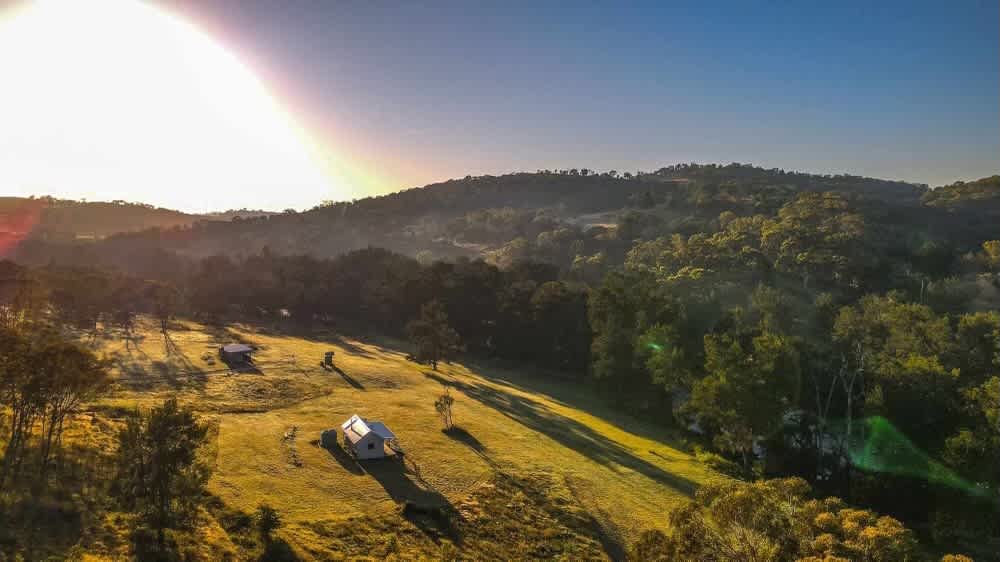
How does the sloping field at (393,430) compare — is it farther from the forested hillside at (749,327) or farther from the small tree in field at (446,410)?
the forested hillside at (749,327)

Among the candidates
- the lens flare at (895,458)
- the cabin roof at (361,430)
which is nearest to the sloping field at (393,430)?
the cabin roof at (361,430)

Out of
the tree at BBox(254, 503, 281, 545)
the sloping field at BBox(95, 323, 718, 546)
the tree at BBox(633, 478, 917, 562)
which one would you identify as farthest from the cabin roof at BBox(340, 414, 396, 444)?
the tree at BBox(633, 478, 917, 562)

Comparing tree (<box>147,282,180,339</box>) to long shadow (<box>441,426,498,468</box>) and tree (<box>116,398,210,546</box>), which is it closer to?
long shadow (<box>441,426,498,468</box>)

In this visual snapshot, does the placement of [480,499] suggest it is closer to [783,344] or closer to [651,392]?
[783,344]

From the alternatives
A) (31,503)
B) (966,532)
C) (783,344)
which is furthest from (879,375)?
(31,503)

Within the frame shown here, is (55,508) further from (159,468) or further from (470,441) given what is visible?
(470,441)

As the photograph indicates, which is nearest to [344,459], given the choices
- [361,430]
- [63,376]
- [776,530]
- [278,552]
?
[361,430]
